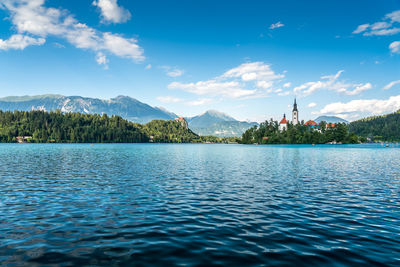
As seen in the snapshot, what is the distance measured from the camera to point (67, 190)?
29031 millimetres

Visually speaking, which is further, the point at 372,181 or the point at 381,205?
the point at 372,181

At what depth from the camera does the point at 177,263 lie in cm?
1161

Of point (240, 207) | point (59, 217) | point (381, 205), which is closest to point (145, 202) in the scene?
point (59, 217)

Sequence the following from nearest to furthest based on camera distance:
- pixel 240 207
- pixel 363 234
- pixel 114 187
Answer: pixel 363 234 < pixel 240 207 < pixel 114 187

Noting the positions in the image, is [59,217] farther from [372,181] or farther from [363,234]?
[372,181]

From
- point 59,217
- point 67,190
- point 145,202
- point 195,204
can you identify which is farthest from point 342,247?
point 67,190

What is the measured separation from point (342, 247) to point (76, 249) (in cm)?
1544

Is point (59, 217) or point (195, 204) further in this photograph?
point (195, 204)

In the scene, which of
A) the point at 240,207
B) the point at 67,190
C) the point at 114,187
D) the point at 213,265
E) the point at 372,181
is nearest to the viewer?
the point at 213,265

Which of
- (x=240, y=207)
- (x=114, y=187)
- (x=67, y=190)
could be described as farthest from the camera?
(x=114, y=187)

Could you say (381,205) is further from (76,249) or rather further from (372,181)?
(76,249)

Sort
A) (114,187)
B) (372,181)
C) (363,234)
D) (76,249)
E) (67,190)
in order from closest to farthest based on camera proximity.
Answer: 1. (76,249)
2. (363,234)
3. (67,190)
4. (114,187)
5. (372,181)

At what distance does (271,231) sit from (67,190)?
2499 cm

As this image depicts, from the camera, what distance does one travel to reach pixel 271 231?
16.2 metres
